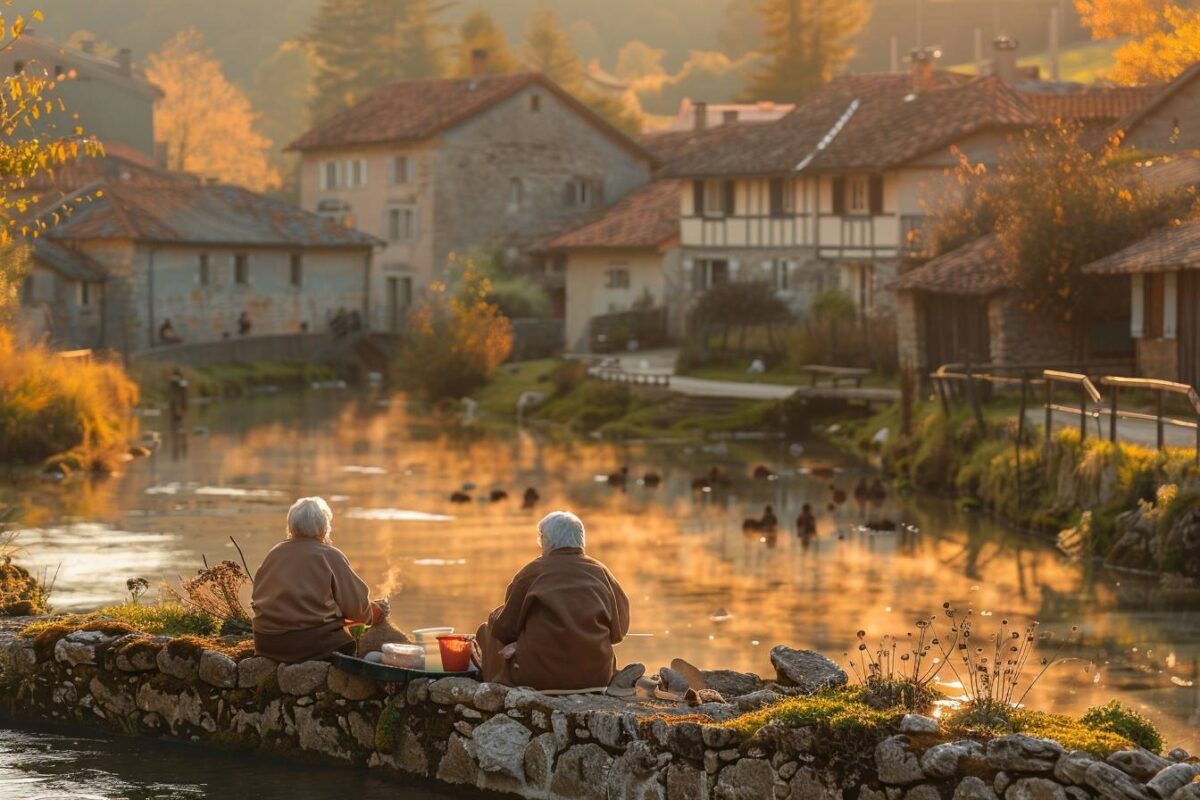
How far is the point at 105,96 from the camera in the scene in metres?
77.5

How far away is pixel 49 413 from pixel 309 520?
24.8 metres

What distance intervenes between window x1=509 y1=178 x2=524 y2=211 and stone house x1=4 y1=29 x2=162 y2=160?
15978 millimetres

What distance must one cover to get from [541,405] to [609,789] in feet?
124

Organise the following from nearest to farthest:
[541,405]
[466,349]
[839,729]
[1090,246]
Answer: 1. [839,729]
2. [1090,246]
3. [541,405]
4. [466,349]

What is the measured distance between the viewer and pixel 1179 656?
62.0 ft

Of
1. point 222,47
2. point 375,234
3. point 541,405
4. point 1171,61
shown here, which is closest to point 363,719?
point 541,405

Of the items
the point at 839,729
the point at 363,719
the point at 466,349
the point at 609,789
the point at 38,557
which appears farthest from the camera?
the point at 466,349

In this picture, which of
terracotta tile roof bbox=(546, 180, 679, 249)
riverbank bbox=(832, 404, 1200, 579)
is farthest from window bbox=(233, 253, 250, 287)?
riverbank bbox=(832, 404, 1200, 579)

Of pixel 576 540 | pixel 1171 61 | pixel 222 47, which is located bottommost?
pixel 576 540

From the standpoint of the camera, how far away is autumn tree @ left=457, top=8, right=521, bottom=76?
9038 cm

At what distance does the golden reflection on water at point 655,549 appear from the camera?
19.8 meters

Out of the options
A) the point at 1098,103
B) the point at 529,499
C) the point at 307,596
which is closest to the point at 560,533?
the point at 307,596

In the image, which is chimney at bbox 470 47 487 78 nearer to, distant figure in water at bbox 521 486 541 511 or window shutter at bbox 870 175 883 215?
window shutter at bbox 870 175 883 215

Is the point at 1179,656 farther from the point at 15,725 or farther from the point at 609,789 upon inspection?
the point at 15,725
